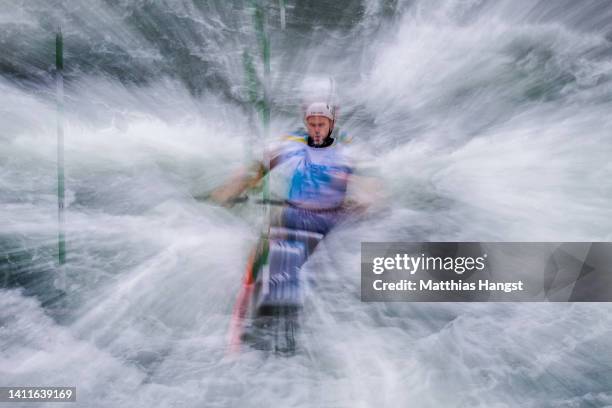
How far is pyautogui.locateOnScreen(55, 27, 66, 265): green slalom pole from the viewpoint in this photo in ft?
6.24

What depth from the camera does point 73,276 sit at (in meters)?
1.94

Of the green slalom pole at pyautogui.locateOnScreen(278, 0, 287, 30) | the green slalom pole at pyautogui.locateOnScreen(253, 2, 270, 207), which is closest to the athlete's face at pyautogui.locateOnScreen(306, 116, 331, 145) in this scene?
the green slalom pole at pyautogui.locateOnScreen(253, 2, 270, 207)

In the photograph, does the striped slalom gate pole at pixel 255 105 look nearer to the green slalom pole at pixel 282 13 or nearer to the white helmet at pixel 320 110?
the green slalom pole at pixel 282 13

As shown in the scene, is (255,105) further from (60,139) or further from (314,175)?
(60,139)

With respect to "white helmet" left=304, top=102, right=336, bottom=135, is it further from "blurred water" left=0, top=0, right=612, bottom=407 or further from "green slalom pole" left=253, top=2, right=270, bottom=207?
"green slalom pole" left=253, top=2, right=270, bottom=207

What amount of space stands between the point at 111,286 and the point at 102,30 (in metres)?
1.51

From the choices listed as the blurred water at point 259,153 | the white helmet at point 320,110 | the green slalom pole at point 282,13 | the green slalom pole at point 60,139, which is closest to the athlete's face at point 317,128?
the white helmet at point 320,110

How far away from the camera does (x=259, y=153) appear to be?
6.48ft

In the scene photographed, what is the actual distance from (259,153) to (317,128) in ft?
1.24

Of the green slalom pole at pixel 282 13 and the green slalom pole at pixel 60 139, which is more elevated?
the green slalom pole at pixel 282 13

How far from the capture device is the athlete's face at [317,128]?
1838 mm

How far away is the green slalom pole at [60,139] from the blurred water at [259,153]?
0.04m

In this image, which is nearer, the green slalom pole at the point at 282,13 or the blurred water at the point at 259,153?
the blurred water at the point at 259,153

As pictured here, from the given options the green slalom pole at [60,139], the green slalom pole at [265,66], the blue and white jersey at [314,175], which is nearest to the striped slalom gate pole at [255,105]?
the green slalom pole at [265,66]
